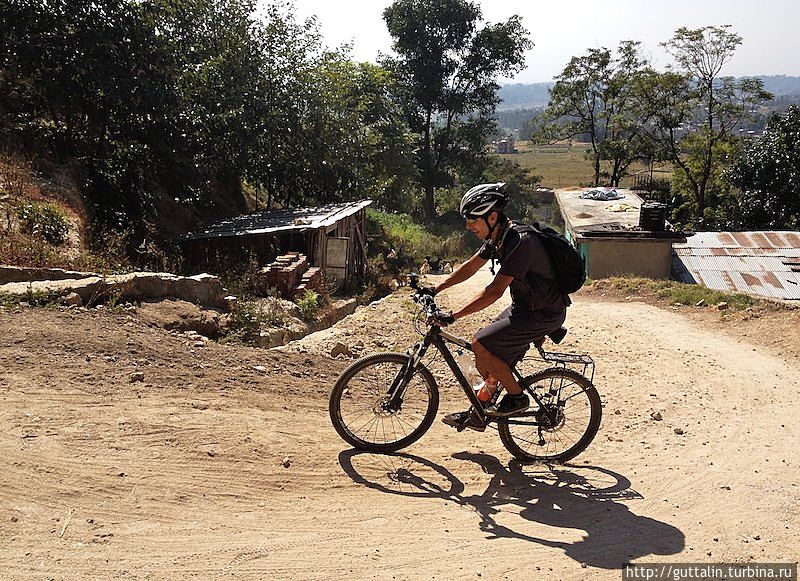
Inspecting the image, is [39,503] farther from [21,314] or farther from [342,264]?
[342,264]

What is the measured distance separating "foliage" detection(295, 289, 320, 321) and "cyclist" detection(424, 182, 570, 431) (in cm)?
627

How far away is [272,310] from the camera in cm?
1010

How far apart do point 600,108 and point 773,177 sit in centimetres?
1675

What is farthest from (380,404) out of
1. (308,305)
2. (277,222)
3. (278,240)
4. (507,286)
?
(277,222)

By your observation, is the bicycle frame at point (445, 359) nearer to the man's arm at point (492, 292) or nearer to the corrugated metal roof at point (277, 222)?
the man's arm at point (492, 292)

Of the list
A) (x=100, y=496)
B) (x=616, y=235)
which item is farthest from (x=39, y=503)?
(x=616, y=235)

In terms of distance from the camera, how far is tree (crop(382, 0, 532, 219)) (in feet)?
124

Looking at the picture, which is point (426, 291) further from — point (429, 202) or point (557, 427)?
point (429, 202)

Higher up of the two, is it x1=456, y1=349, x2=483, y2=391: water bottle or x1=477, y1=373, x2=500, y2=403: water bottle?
x1=456, y1=349, x2=483, y2=391: water bottle

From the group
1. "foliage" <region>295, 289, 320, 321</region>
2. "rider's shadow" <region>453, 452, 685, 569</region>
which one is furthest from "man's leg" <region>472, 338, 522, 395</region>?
"foliage" <region>295, 289, 320, 321</region>

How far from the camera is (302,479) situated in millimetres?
4988

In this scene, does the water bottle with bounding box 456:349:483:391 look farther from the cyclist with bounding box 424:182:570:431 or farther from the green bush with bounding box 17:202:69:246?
the green bush with bounding box 17:202:69:246

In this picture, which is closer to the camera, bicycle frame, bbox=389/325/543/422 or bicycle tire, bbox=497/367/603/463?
bicycle frame, bbox=389/325/543/422

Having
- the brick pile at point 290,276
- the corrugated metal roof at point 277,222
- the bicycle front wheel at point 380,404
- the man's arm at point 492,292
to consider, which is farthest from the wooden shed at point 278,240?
the man's arm at point 492,292
